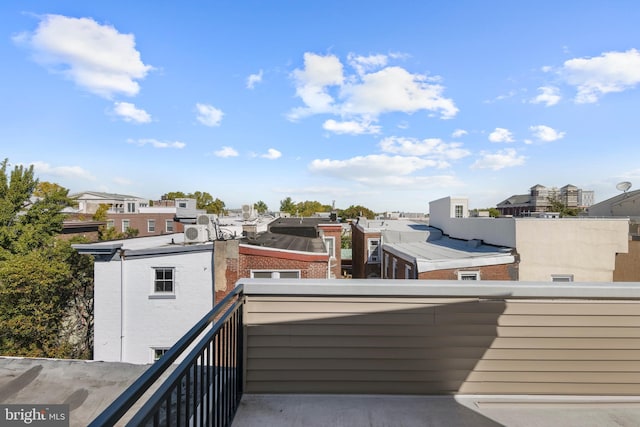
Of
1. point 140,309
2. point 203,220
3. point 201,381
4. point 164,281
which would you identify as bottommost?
point 140,309

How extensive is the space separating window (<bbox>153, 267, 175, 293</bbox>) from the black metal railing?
Result: 25.2 ft

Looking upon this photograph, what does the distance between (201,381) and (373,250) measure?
55.8ft

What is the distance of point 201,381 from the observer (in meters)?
1.61

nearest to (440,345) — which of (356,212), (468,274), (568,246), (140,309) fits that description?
(468,274)

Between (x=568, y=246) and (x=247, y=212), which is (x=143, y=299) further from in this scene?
(x=568, y=246)

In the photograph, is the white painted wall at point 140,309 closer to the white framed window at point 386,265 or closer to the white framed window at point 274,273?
the white framed window at point 274,273

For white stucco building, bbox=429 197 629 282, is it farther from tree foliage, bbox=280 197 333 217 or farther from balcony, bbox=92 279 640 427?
tree foliage, bbox=280 197 333 217

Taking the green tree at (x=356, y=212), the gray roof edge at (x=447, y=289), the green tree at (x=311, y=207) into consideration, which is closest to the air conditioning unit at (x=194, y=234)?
the gray roof edge at (x=447, y=289)

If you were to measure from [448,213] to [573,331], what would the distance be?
48.4 ft

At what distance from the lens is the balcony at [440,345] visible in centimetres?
256

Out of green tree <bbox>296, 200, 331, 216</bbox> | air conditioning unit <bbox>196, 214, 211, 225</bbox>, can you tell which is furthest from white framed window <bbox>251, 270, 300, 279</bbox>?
green tree <bbox>296, 200, 331, 216</bbox>

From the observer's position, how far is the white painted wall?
8.91 meters

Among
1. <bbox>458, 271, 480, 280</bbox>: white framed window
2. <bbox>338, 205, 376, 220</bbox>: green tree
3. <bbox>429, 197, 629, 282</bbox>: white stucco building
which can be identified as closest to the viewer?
<bbox>458, 271, 480, 280</bbox>: white framed window

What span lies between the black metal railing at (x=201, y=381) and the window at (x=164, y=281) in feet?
25.2
